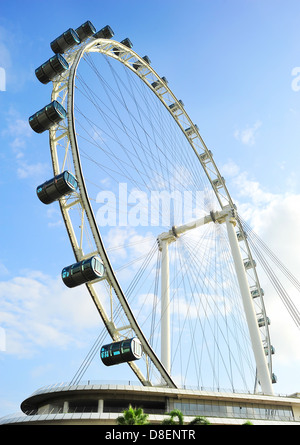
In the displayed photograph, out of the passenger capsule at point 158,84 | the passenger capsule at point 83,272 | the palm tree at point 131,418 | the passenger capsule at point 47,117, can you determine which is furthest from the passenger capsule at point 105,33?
the palm tree at point 131,418

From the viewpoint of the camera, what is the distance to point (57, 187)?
2920 cm

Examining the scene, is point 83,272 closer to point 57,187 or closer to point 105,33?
point 57,187

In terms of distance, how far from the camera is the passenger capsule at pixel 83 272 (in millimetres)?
26859

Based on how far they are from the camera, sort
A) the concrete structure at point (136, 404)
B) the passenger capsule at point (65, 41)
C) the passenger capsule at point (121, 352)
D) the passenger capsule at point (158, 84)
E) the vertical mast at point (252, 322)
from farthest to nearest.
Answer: the passenger capsule at point (158, 84)
the passenger capsule at point (65, 41)
the vertical mast at point (252, 322)
the passenger capsule at point (121, 352)
the concrete structure at point (136, 404)

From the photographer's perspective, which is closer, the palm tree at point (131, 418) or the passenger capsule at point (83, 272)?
the palm tree at point (131, 418)

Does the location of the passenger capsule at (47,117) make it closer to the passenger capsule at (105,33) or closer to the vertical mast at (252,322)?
the passenger capsule at (105,33)

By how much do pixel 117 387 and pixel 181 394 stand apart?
15.6 ft

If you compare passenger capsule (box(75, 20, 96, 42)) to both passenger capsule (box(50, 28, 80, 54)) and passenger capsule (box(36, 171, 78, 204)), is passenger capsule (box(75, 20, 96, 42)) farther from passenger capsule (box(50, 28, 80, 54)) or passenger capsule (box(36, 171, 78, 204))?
passenger capsule (box(36, 171, 78, 204))

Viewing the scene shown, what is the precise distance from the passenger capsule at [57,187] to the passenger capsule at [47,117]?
17.3 ft

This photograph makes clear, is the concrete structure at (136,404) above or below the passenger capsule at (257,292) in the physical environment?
below

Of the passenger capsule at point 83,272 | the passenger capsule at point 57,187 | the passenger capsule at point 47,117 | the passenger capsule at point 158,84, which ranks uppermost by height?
the passenger capsule at point 158,84

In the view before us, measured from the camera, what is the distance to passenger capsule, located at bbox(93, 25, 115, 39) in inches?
1577

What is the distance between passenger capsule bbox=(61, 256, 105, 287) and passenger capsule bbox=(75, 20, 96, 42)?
22.7 m
